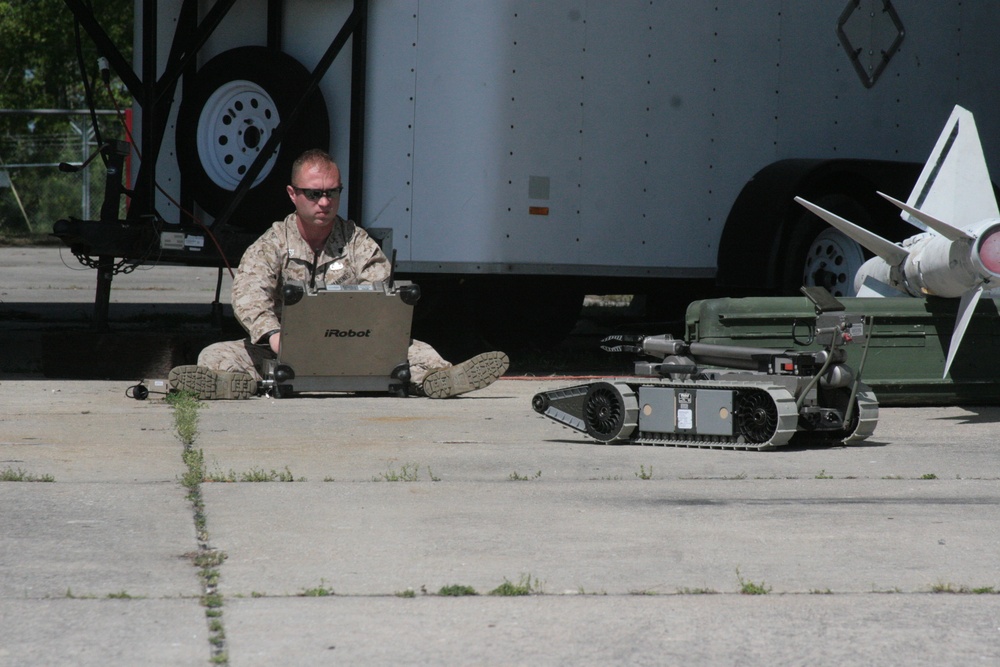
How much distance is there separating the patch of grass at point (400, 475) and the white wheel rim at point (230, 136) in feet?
13.0

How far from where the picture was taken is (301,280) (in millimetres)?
7668

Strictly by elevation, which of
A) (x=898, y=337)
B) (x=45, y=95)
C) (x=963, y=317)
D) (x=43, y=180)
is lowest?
(x=898, y=337)

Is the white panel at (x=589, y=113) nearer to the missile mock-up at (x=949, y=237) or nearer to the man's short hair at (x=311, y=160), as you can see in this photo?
the man's short hair at (x=311, y=160)

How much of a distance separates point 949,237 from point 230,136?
14.7ft

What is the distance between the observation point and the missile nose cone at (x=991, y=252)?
728 cm

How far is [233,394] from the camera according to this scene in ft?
24.8

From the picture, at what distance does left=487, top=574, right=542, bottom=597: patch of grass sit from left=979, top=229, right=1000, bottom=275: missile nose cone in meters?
4.42

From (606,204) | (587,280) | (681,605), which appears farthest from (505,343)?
(681,605)

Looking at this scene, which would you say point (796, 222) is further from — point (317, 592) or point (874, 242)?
point (317, 592)

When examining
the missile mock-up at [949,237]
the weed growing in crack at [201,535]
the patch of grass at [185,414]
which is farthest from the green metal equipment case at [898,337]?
the weed growing in crack at [201,535]

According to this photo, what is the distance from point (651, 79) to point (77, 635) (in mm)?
6878

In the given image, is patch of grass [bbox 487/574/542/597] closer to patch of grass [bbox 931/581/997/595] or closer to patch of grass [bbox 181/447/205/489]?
patch of grass [bbox 931/581/997/595]

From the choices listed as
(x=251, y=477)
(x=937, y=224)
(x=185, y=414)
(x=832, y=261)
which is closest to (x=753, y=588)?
(x=251, y=477)

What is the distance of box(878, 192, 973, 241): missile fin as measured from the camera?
7.23 m
